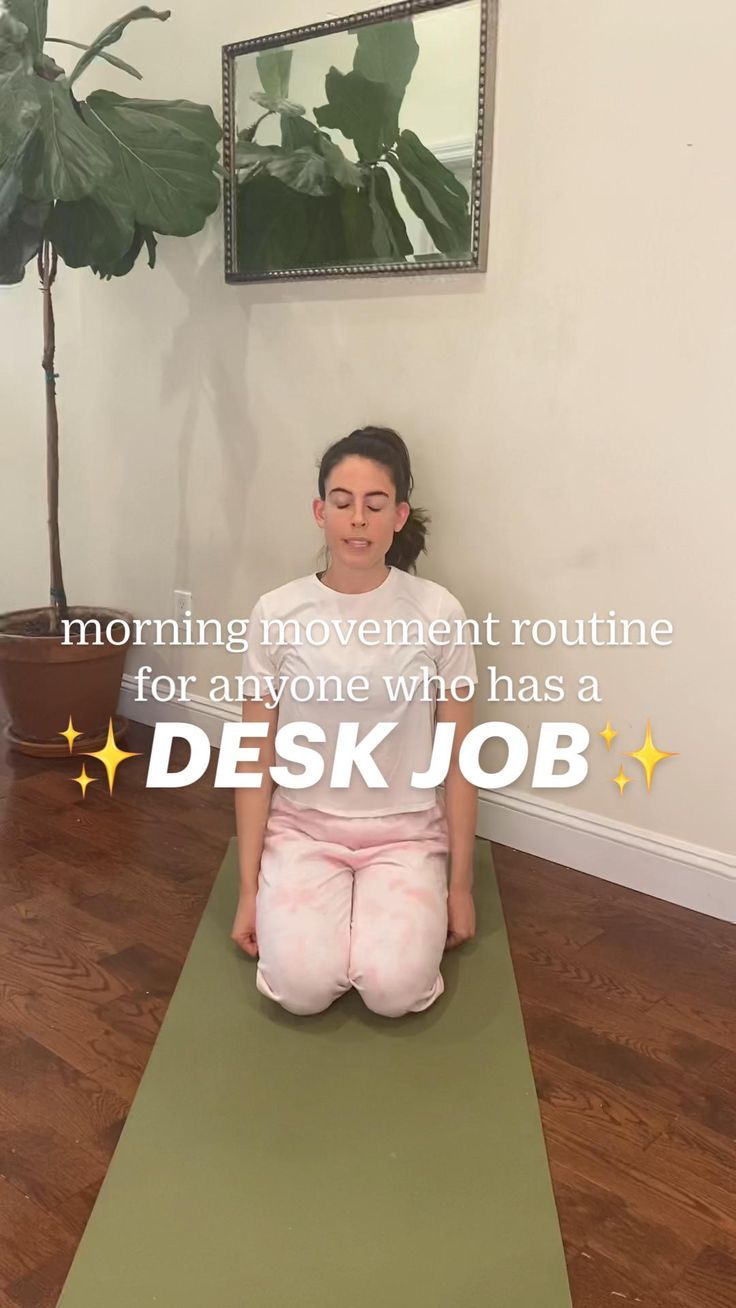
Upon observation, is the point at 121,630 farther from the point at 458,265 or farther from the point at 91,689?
the point at 458,265

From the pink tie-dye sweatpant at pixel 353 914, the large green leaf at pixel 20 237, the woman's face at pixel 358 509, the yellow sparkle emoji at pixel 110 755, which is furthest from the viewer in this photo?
the yellow sparkle emoji at pixel 110 755

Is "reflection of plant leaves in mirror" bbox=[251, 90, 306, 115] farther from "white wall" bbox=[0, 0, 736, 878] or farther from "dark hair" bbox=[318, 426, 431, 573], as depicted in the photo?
"dark hair" bbox=[318, 426, 431, 573]

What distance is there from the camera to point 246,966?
1.67m

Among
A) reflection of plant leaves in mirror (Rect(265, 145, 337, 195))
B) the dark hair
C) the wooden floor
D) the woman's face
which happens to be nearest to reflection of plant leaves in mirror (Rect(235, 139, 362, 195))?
reflection of plant leaves in mirror (Rect(265, 145, 337, 195))

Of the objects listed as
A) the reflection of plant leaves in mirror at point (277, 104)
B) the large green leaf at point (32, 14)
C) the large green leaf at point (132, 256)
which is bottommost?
the large green leaf at point (132, 256)

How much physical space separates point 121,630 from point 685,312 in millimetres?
1536

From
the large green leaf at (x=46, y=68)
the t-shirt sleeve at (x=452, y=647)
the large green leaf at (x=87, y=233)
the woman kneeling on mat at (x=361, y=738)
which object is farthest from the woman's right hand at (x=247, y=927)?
the large green leaf at (x=46, y=68)

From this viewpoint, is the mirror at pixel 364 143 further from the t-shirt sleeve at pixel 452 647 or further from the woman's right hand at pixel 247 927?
the woman's right hand at pixel 247 927

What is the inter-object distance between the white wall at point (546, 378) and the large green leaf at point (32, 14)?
396mm

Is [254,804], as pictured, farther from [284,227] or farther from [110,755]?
[284,227]

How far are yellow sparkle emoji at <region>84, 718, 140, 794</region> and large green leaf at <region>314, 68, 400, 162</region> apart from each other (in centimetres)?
146

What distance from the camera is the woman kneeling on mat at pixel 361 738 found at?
5.27ft

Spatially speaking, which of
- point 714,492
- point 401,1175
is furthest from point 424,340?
point 401,1175

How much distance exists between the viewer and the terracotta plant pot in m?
2.48
